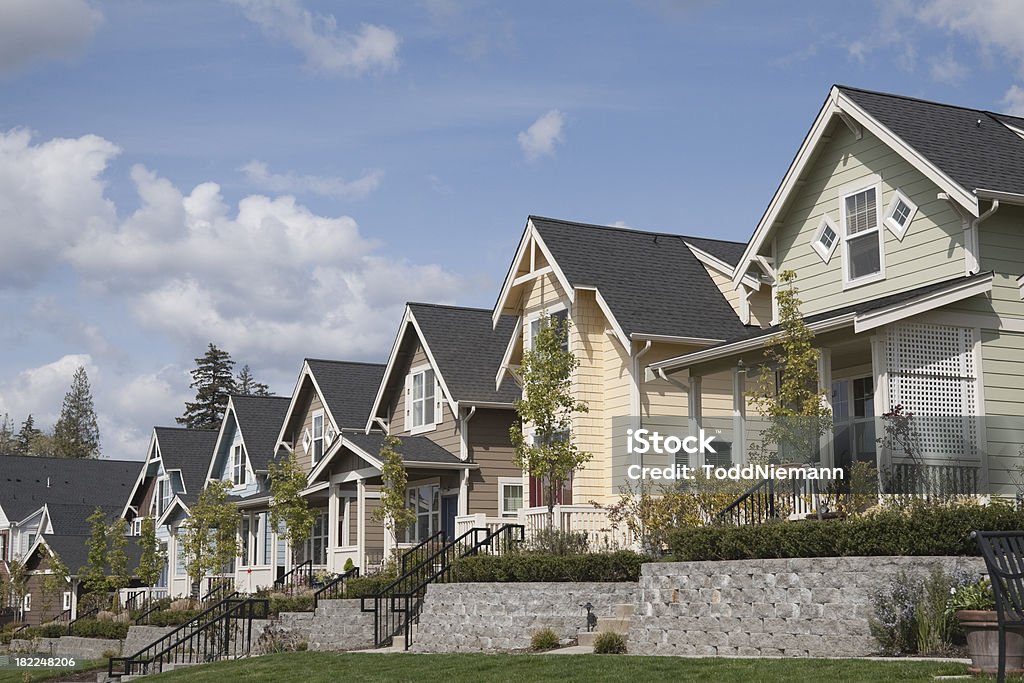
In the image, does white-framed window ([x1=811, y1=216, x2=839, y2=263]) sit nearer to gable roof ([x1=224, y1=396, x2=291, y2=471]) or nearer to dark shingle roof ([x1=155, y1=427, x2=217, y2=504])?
gable roof ([x1=224, y1=396, x2=291, y2=471])

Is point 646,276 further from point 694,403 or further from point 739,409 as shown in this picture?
point 739,409

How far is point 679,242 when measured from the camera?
31078 millimetres

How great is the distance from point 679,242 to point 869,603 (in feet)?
56.6

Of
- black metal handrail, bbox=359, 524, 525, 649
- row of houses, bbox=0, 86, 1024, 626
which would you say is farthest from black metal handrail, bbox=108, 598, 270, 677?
black metal handrail, bbox=359, 524, 525, 649

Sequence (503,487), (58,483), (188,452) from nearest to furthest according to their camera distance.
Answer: (503,487)
(188,452)
(58,483)

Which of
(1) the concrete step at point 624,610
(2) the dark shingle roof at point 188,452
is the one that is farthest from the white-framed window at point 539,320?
(2) the dark shingle roof at point 188,452

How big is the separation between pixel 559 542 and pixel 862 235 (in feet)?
26.7

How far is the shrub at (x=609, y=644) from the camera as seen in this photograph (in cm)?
1789

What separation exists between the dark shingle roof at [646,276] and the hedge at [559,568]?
616 centimetres

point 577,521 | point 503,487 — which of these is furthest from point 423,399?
point 577,521

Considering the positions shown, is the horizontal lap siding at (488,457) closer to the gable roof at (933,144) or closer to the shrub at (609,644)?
the gable roof at (933,144)

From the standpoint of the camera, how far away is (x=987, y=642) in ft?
39.2

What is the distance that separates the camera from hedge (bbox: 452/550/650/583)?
66.8 ft

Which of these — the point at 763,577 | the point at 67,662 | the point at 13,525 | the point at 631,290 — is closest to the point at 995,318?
the point at 763,577
